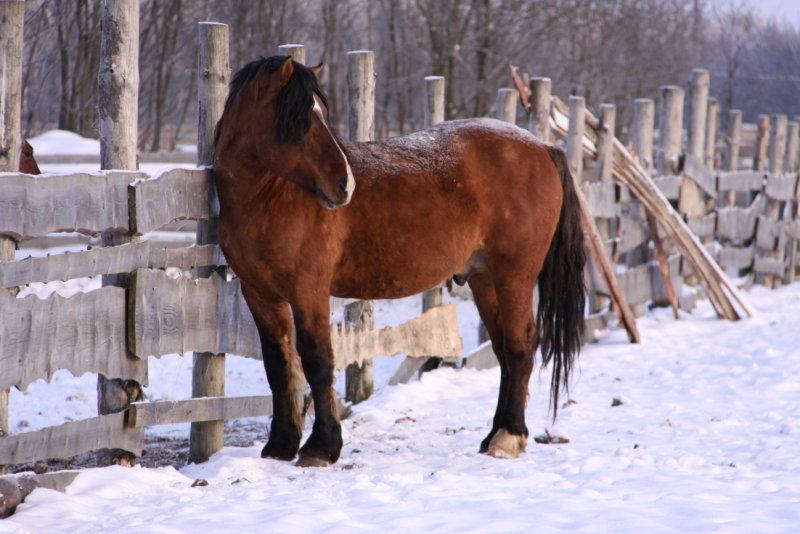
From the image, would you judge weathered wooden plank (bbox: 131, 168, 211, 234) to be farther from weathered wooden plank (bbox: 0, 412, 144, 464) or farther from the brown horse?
weathered wooden plank (bbox: 0, 412, 144, 464)

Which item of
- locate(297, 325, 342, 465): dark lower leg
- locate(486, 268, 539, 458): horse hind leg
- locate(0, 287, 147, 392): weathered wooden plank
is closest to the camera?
locate(0, 287, 147, 392): weathered wooden plank

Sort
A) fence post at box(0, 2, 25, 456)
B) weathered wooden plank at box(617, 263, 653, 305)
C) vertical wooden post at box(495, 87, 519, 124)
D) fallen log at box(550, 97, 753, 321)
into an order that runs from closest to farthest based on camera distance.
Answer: fence post at box(0, 2, 25, 456), vertical wooden post at box(495, 87, 519, 124), fallen log at box(550, 97, 753, 321), weathered wooden plank at box(617, 263, 653, 305)

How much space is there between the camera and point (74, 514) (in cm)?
358

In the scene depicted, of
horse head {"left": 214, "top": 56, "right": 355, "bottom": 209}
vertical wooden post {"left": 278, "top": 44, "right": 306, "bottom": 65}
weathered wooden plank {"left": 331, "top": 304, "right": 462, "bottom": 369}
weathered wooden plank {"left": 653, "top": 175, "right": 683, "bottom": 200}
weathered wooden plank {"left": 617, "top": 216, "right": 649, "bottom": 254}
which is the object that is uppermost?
vertical wooden post {"left": 278, "top": 44, "right": 306, "bottom": 65}

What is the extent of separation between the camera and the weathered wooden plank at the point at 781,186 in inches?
474

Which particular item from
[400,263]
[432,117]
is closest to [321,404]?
[400,263]

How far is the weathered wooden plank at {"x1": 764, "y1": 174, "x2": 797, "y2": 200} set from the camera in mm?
12031

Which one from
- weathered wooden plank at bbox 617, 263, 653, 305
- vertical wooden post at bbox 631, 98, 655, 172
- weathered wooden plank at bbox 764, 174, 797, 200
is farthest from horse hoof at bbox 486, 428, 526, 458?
weathered wooden plank at bbox 764, 174, 797, 200

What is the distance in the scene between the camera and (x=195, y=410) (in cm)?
492

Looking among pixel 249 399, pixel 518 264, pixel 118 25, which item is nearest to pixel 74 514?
pixel 249 399

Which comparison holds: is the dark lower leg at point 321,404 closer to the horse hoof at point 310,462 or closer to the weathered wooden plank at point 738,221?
the horse hoof at point 310,462

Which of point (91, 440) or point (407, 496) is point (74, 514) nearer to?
point (91, 440)

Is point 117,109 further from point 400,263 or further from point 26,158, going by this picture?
point 400,263

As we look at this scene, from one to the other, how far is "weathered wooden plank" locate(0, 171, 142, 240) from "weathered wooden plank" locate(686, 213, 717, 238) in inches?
278
